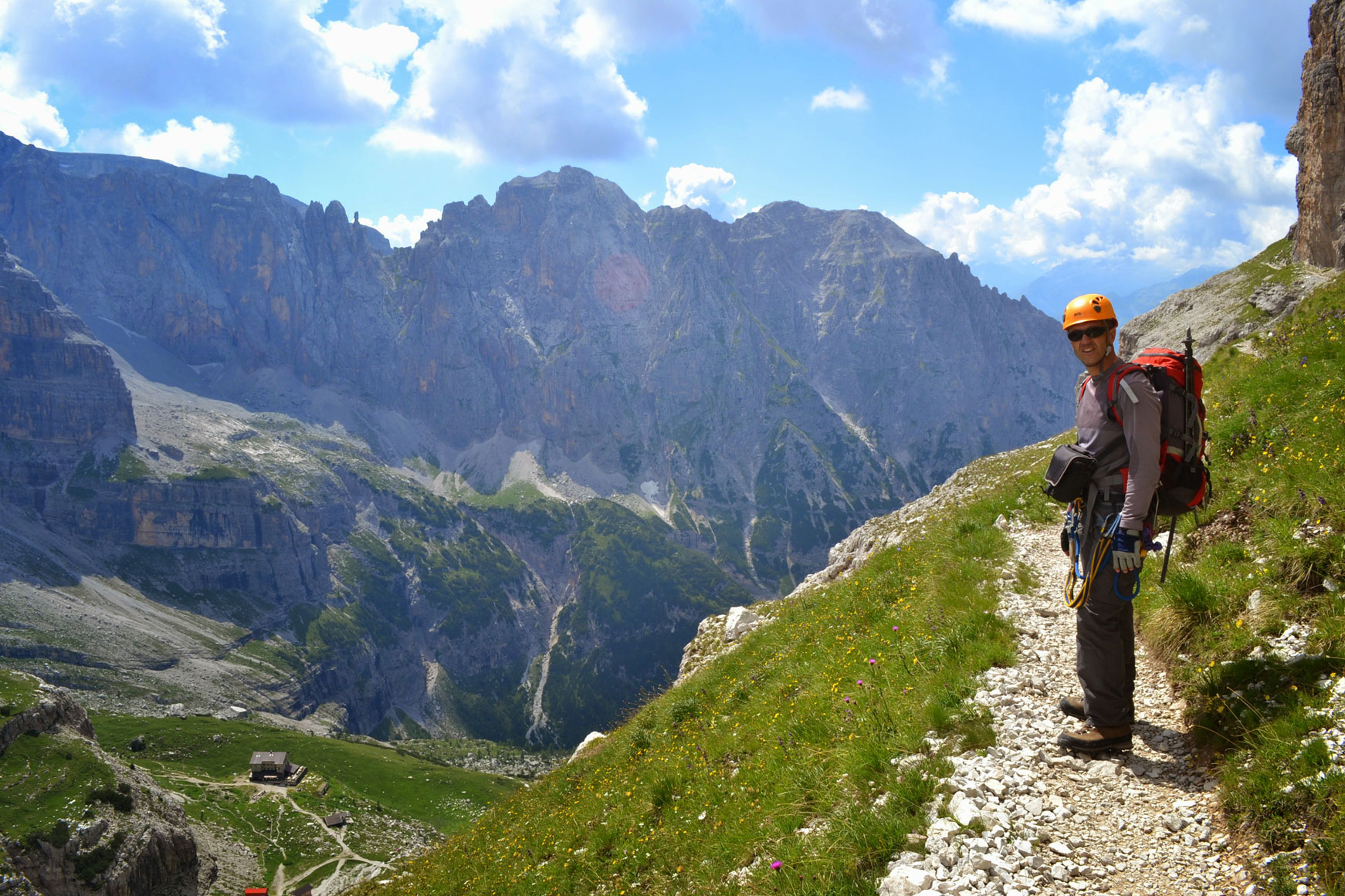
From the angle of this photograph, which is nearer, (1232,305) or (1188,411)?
(1188,411)

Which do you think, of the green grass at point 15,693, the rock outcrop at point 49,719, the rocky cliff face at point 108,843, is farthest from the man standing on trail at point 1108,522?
the green grass at point 15,693

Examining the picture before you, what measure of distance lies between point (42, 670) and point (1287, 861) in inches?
10165

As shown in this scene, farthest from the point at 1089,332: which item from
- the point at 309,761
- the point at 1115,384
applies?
the point at 309,761

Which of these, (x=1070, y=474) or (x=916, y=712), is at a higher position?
(x=1070, y=474)

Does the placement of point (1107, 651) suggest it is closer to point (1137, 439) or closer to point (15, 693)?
point (1137, 439)

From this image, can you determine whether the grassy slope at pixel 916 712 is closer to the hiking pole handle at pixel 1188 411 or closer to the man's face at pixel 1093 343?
the hiking pole handle at pixel 1188 411

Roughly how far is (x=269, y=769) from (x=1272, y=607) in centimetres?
17427

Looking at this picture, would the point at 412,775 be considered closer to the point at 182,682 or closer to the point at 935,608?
the point at 182,682

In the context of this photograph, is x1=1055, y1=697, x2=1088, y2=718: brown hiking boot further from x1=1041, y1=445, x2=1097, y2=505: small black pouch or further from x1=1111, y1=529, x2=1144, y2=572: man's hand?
x1=1041, y1=445, x2=1097, y2=505: small black pouch

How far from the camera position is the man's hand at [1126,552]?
7172 mm

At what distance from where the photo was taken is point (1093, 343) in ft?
27.1

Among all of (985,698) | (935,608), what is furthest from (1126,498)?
(935,608)

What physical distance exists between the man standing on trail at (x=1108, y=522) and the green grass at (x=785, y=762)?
4.21 ft

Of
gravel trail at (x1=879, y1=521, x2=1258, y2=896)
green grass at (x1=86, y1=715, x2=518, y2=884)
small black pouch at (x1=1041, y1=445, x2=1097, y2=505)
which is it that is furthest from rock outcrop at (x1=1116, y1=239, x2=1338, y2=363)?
green grass at (x1=86, y1=715, x2=518, y2=884)
